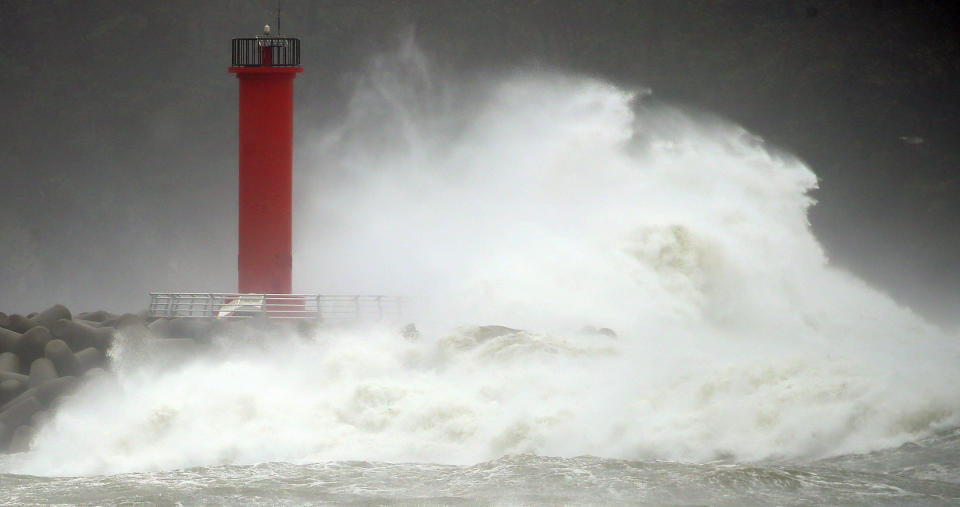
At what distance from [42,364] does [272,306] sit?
3181mm

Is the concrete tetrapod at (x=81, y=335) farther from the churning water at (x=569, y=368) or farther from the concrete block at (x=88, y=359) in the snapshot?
the churning water at (x=569, y=368)

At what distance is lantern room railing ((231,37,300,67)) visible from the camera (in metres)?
18.5

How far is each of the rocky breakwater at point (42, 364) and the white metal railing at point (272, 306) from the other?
2.68 ft

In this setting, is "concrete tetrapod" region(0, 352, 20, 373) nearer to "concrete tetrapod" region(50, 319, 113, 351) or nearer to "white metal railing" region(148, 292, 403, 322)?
"concrete tetrapod" region(50, 319, 113, 351)

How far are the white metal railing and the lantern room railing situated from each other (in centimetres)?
329

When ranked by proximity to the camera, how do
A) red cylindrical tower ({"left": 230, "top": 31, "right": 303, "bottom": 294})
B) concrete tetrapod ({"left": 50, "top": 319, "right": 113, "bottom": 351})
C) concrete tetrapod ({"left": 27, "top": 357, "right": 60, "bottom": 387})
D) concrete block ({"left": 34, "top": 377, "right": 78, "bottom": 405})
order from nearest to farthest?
concrete block ({"left": 34, "top": 377, "right": 78, "bottom": 405}), concrete tetrapod ({"left": 27, "top": 357, "right": 60, "bottom": 387}), concrete tetrapod ({"left": 50, "top": 319, "right": 113, "bottom": 351}), red cylindrical tower ({"left": 230, "top": 31, "right": 303, "bottom": 294})

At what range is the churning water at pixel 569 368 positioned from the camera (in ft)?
39.9

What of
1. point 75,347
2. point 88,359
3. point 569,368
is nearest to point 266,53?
point 75,347

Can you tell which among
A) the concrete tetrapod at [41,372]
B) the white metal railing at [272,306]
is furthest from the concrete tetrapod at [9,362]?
the white metal railing at [272,306]

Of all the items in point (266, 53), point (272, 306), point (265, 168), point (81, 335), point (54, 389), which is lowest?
point (54, 389)

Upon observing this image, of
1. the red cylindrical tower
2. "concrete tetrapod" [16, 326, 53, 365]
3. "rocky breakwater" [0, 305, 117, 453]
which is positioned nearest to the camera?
"rocky breakwater" [0, 305, 117, 453]

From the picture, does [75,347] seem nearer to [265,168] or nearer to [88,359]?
[88,359]

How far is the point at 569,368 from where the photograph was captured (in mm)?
15352

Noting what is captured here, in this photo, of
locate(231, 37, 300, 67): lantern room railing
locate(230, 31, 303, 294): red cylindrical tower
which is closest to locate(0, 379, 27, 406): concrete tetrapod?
locate(230, 31, 303, 294): red cylindrical tower
